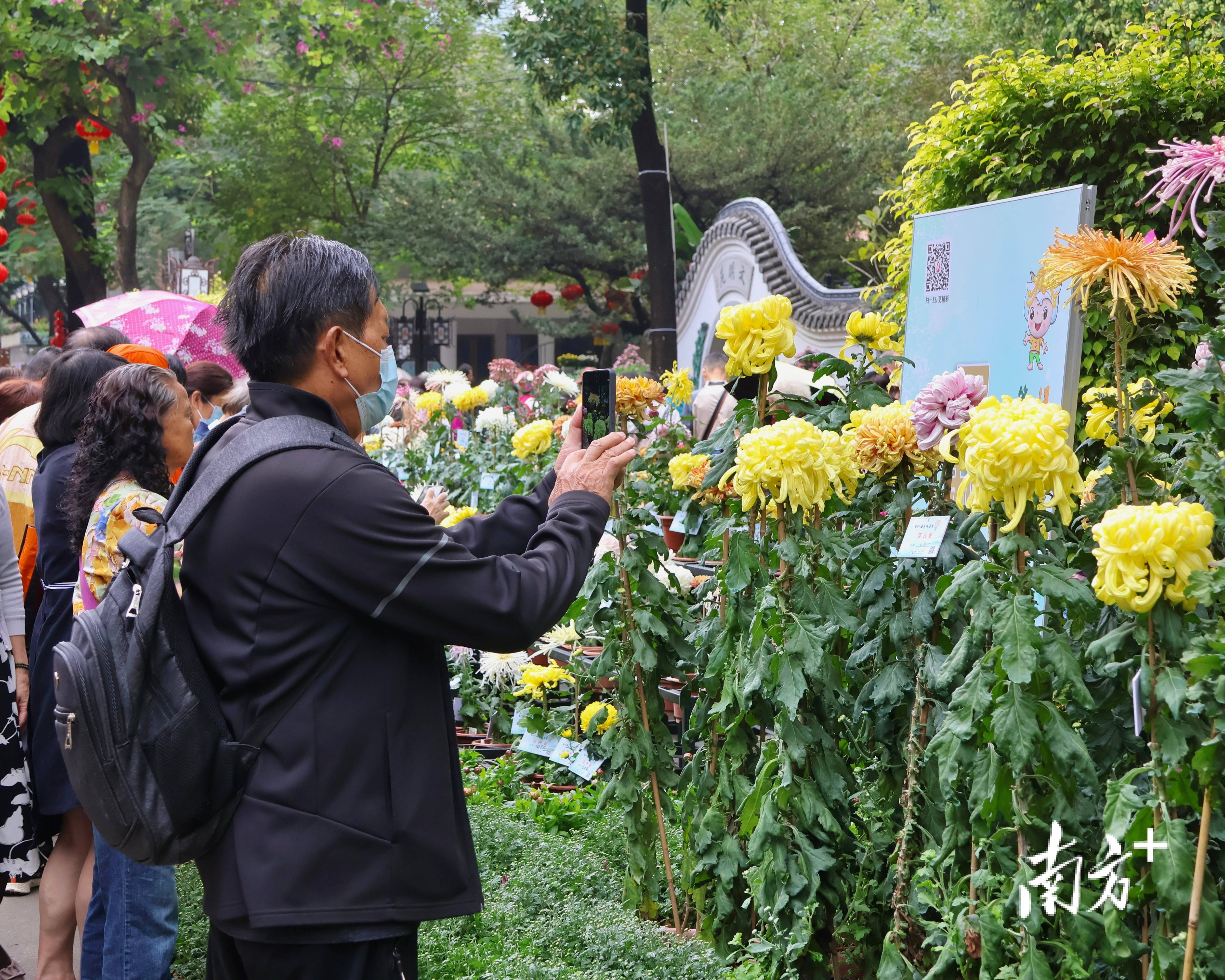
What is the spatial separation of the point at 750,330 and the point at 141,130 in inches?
527

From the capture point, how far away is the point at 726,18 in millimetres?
24406

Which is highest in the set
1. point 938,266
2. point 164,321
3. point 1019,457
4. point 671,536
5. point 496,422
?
point 938,266

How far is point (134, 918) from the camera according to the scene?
3324 mm

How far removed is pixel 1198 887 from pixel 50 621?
10.3 ft

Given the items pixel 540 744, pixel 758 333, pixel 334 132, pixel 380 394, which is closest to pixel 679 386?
pixel 540 744

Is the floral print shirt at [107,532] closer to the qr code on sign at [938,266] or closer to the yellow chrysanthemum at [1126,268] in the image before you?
the yellow chrysanthemum at [1126,268]

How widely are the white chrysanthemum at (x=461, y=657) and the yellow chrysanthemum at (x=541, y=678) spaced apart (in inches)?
30.8

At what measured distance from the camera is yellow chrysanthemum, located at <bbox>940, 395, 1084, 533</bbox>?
2.10 metres

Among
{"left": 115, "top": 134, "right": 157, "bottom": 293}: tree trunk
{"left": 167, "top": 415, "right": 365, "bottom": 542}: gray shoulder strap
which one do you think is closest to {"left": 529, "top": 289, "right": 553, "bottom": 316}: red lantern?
{"left": 115, "top": 134, "right": 157, "bottom": 293}: tree trunk

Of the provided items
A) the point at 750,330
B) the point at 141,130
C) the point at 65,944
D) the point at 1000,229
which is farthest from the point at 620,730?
the point at 141,130

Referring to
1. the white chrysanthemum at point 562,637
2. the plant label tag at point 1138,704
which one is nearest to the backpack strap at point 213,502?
the plant label tag at point 1138,704

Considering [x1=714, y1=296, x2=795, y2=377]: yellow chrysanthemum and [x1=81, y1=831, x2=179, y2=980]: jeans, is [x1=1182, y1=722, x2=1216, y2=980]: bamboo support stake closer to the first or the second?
[x1=714, y1=296, x2=795, y2=377]: yellow chrysanthemum

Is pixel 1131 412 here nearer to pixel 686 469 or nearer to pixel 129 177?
pixel 686 469

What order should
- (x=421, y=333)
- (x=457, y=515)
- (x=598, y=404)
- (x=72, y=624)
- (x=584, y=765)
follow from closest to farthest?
(x=598, y=404) < (x=72, y=624) < (x=584, y=765) < (x=457, y=515) < (x=421, y=333)
